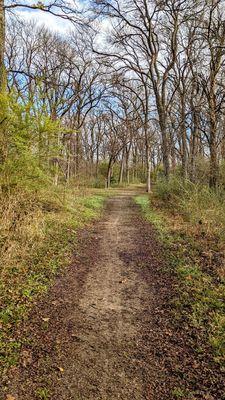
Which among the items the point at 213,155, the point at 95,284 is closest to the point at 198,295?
the point at 95,284

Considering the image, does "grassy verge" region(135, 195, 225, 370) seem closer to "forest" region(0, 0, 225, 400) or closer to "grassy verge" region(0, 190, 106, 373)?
"forest" region(0, 0, 225, 400)

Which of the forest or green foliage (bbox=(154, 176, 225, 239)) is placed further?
green foliage (bbox=(154, 176, 225, 239))

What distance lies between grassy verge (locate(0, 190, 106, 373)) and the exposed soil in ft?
0.61

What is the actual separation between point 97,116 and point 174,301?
33.8 meters

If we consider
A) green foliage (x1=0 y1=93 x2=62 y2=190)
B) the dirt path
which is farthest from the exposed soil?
green foliage (x1=0 y1=93 x2=62 y2=190)

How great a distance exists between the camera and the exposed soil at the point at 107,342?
9.45ft

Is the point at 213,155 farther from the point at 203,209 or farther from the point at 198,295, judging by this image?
the point at 198,295

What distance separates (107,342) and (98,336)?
17 cm

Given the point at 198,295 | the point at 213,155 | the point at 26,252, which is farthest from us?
the point at 213,155

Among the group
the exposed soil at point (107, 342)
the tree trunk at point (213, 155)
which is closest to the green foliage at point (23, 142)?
the exposed soil at point (107, 342)

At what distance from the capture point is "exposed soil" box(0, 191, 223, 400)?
288 cm

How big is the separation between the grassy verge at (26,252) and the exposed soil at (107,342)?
0.61ft

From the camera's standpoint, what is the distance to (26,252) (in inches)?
239

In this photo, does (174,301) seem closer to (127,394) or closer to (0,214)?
(127,394)
